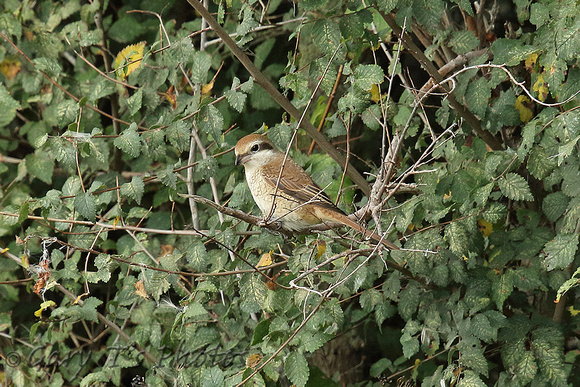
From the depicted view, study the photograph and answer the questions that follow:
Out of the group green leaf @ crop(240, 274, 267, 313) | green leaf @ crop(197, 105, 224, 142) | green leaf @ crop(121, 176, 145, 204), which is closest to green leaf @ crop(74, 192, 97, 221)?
green leaf @ crop(121, 176, 145, 204)

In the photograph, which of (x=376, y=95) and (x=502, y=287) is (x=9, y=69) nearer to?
(x=376, y=95)

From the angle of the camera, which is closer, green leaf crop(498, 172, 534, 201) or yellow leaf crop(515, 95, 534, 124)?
green leaf crop(498, 172, 534, 201)

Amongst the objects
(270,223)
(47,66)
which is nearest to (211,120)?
(270,223)

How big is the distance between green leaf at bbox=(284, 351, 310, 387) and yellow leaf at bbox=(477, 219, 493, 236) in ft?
4.11

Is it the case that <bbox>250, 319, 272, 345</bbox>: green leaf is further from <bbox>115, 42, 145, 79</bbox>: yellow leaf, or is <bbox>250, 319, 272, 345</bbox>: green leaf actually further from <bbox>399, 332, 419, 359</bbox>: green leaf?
<bbox>115, 42, 145, 79</bbox>: yellow leaf

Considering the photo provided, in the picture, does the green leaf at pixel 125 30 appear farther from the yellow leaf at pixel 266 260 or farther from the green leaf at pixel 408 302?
the green leaf at pixel 408 302

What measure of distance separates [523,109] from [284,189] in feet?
4.35

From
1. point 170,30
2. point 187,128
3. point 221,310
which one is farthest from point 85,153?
point 170,30

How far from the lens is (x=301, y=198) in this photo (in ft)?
11.3

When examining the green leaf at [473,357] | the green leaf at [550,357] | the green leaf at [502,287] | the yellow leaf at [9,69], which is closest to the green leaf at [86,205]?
the green leaf at [473,357]

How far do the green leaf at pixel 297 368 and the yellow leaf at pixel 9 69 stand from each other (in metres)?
3.19

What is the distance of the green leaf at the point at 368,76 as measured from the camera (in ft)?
9.12

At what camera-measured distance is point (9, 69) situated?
481 centimetres

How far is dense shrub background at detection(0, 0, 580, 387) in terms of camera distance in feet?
9.22
